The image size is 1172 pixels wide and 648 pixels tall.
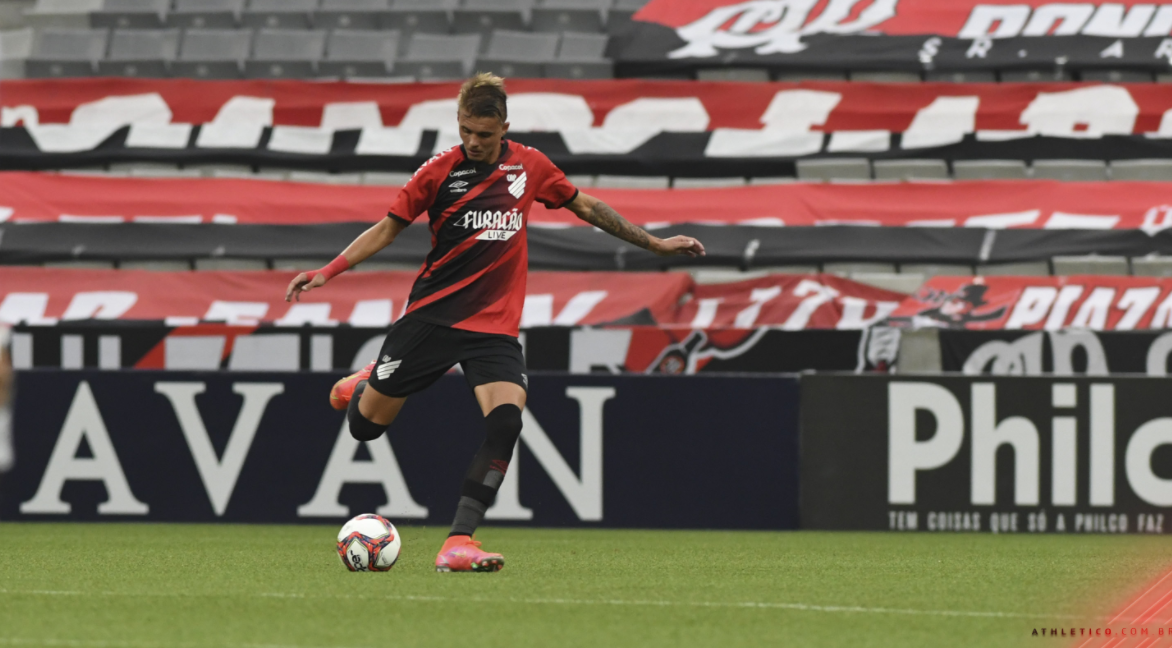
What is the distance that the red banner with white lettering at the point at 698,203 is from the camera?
1463cm

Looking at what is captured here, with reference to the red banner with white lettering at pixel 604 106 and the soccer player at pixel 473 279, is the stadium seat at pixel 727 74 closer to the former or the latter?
the red banner with white lettering at pixel 604 106

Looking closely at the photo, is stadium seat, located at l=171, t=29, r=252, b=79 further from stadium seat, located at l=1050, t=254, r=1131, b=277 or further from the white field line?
the white field line

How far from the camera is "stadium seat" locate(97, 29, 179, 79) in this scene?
54.6 feet

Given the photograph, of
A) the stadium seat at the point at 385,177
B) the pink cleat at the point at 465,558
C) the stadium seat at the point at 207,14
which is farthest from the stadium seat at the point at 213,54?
the pink cleat at the point at 465,558

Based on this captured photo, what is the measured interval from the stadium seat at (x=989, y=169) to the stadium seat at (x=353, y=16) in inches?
236

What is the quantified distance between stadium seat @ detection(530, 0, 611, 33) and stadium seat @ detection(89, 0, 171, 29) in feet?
12.9

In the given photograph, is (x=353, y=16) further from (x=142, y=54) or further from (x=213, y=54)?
(x=142, y=54)

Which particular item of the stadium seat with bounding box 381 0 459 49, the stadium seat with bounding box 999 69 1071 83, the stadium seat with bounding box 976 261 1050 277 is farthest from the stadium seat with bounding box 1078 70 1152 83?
the stadium seat with bounding box 381 0 459 49

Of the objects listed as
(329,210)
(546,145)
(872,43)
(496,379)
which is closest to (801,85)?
(872,43)

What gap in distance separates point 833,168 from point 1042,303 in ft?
8.68

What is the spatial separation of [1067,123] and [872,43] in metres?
1.97

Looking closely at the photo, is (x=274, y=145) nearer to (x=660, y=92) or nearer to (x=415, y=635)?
(x=660, y=92)

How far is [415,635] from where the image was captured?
4266 mm

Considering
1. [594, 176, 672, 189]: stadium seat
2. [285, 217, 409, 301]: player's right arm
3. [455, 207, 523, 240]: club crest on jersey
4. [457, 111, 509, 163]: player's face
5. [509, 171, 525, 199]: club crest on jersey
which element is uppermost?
[594, 176, 672, 189]: stadium seat
